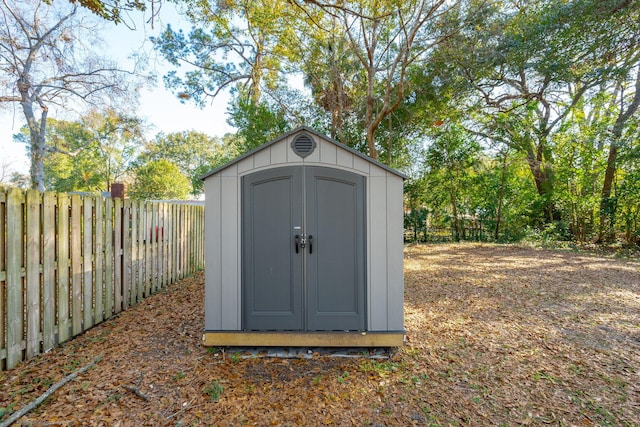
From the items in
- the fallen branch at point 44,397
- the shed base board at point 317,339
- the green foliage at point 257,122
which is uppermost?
the green foliage at point 257,122

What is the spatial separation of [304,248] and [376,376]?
1.36 metres

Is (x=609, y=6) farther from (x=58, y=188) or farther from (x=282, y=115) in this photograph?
(x=58, y=188)

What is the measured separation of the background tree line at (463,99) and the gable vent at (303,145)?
222 inches

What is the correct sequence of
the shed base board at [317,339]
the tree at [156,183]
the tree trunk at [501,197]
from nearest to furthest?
the shed base board at [317,339]
the tree trunk at [501,197]
the tree at [156,183]

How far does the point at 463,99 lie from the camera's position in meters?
11.7

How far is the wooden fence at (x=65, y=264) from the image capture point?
2.73 meters

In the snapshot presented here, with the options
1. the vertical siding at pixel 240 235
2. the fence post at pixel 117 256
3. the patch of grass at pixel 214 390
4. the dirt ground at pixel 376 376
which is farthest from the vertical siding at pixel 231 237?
the fence post at pixel 117 256

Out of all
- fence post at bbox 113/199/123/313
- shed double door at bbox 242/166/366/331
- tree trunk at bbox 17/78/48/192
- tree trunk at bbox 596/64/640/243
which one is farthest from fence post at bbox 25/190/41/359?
tree trunk at bbox 17/78/48/192

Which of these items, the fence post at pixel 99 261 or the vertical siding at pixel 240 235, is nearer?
the vertical siding at pixel 240 235

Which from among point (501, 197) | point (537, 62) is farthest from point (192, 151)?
point (537, 62)

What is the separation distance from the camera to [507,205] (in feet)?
39.4

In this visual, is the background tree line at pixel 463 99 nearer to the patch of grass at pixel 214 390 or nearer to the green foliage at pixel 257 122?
the green foliage at pixel 257 122

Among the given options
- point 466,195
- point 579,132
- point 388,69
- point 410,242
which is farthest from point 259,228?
point 579,132

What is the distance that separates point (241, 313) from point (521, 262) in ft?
25.8
